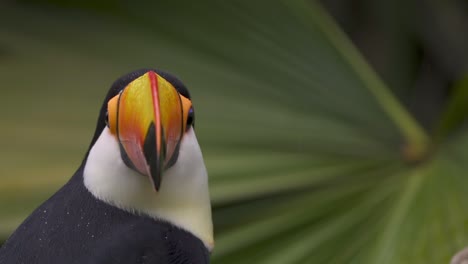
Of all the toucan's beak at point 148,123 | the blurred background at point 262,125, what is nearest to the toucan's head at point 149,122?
the toucan's beak at point 148,123

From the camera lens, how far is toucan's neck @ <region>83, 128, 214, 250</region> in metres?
1.37

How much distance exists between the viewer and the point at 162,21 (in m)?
2.21

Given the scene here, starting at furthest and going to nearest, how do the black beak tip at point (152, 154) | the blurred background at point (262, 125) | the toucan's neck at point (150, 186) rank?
the blurred background at point (262, 125), the toucan's neck at point (150, 186), the black beak tip at point (152, 154)

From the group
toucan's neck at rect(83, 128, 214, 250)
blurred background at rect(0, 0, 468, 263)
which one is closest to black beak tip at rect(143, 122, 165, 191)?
toucan's neck at rect(83, 128, 214, 250)

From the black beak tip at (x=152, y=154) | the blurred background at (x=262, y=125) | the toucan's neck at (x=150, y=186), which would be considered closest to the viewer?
the black beak tip at (x=152, y=154)

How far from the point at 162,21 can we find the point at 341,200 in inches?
26.9

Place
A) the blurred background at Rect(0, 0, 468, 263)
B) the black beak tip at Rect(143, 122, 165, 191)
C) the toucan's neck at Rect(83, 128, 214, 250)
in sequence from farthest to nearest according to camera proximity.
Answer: the blurred background at Rect(0, 0, 468, 263), the toucan's neck at Rect(83, 128, 214, 250), the black beak tip at Rect(143, 122, 165, 191)

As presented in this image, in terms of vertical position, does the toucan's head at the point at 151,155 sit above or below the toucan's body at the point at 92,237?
above

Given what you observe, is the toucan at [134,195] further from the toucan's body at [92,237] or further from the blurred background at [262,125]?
the blurred background at [262,125]

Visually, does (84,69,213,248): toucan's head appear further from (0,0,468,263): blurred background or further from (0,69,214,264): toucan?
(0,0,468,263): blurred background

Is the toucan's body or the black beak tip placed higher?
the black beak tip

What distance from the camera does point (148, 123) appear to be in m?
1.26

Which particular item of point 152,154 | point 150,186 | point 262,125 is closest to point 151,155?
point 152,154

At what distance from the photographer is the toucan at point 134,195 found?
129 centimetres
